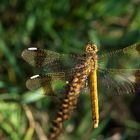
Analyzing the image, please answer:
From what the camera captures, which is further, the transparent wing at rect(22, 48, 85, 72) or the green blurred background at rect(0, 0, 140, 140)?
the green blurred background at rect(0, 0, 140, 140)

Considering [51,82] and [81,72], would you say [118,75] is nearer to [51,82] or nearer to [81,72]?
[81,72]

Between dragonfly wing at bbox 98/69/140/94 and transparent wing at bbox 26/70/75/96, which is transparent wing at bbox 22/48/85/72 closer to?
transparent wing at bbox 26/70/75/96

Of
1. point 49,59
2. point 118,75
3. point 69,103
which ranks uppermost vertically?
point 49,59

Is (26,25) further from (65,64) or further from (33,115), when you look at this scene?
(65,64)

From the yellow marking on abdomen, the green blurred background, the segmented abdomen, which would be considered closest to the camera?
the segmented abdomen

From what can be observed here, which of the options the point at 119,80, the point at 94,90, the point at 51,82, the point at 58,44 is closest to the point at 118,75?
the point at 119,80

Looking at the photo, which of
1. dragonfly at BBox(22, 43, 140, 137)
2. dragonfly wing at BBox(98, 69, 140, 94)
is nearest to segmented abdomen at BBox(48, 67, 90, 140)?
dragonfly at BBox(22, 43, 140, 137)
